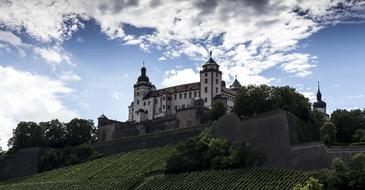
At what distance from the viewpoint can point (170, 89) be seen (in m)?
98.2

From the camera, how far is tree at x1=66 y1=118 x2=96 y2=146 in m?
82.4

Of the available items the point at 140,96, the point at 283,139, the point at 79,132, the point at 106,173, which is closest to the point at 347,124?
the point at 283,139

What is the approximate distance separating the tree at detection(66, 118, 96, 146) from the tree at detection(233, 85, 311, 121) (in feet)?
89.8

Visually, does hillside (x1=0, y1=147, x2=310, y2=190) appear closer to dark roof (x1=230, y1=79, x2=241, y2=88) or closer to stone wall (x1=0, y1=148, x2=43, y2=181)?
stone wall (x1=0, y1=148, x2=43, y2=181)

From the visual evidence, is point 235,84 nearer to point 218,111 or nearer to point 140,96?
point 140,96

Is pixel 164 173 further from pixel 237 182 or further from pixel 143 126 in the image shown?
pixel 143 126

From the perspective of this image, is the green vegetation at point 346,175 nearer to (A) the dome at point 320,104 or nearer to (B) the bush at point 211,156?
(B) the bush at point 211,156

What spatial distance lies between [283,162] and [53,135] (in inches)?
1635

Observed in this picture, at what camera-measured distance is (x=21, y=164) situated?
79125 mm

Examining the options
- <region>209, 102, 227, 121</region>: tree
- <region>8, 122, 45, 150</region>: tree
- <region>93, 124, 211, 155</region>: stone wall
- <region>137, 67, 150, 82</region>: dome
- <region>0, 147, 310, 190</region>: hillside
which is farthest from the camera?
<region>137, 67, 150, 82</region>: dome

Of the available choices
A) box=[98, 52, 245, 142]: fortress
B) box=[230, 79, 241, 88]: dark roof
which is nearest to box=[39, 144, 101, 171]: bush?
box=[98, 52, 245, 142]: fortress

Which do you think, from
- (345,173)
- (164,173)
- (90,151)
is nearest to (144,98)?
(90,151)

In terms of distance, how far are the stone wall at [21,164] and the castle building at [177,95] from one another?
21.7 metres

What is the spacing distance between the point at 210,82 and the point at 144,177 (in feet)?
127
